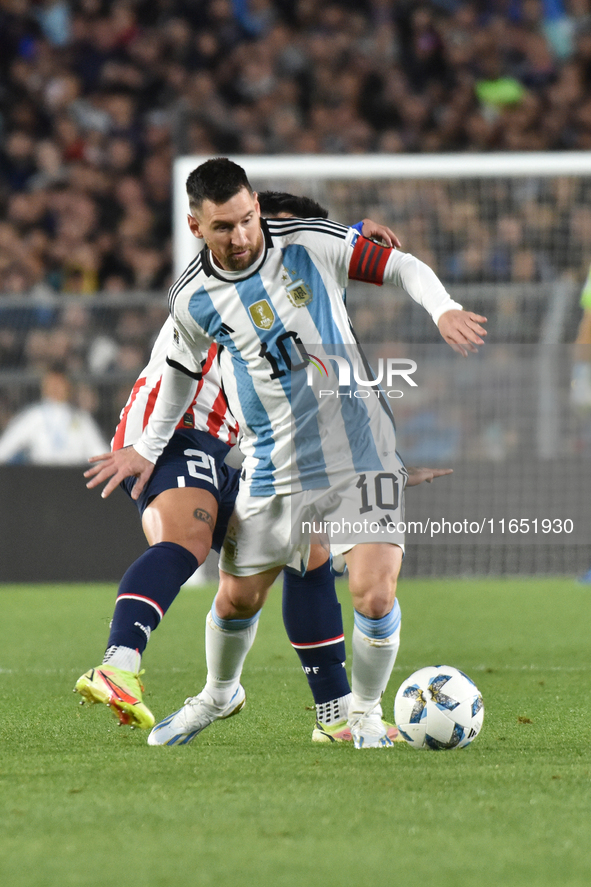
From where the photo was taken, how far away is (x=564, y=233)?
33.9 ft

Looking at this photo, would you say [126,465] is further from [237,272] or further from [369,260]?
[369,260]

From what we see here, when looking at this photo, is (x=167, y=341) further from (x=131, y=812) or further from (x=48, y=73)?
(x=48, y=73)

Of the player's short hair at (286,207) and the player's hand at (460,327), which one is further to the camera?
the player's short hair at (286,207)

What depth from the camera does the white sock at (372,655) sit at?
12.5ft

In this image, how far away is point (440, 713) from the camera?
3.73m

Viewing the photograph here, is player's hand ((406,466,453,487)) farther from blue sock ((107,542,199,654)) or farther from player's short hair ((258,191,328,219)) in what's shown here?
player's short hair ((258,191,328,219))

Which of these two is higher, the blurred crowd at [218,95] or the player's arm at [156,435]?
the blurred crowd at [218,95]

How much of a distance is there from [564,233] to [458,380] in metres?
1.68

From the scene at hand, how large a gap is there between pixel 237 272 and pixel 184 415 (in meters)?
0.75

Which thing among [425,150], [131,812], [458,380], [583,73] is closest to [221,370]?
[131,812]

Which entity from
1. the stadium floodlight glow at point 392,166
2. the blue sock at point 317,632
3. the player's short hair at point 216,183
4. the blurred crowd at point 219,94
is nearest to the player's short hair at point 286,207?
the player's short hair at point 216,183

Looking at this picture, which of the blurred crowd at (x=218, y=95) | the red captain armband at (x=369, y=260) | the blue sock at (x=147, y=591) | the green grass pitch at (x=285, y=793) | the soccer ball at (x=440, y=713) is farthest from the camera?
the blurred crowd at (x=218, y=95)

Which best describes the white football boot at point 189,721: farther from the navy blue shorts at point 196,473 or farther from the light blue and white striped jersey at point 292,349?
the light blue and white striped jersey at point 292,349

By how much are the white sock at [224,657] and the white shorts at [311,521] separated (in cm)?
20
